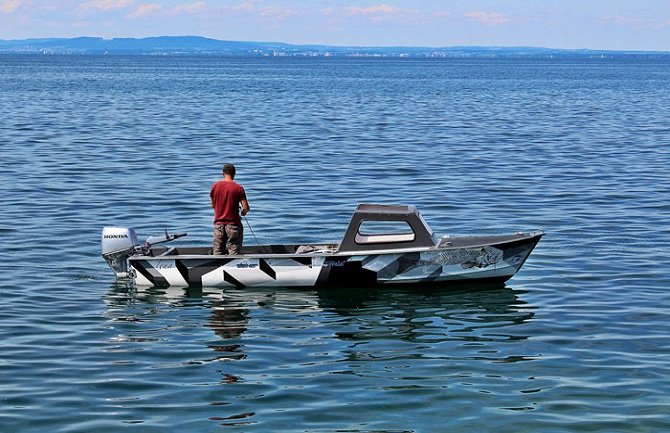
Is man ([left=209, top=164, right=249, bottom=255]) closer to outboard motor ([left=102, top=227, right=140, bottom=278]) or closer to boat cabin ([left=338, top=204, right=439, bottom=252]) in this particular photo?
outboard motor ([left=102, top=227, right=140, bottom=278])

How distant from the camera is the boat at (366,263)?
72.1 feet

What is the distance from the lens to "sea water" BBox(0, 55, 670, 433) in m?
15.5

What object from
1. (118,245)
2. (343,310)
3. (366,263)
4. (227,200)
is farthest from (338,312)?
(118,245)

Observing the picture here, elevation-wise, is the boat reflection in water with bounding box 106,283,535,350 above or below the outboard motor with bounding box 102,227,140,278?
below

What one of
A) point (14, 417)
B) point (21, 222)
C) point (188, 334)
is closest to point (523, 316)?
point (188, 334)

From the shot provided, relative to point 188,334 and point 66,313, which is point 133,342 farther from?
point 66,313

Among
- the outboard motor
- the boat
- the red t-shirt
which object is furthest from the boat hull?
the red t-shirt

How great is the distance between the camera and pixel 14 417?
49.3 feet

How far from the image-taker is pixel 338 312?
2094cm

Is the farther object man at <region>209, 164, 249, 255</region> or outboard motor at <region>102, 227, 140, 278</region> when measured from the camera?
outboard motor at <region>102, 227, 140, 278</region>

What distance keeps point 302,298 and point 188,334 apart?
10.4ft

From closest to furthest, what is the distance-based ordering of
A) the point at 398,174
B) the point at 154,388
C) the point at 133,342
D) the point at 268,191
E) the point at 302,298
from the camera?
the point at 154,388 → the point at 133,342 → the point at 302,298 → the point at 268,191 → the point at 398,174

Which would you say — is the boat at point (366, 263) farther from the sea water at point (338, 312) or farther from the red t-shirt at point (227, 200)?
the red t-shirt at point (227, 200)

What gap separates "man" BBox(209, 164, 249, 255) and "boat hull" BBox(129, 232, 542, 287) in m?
0.59
